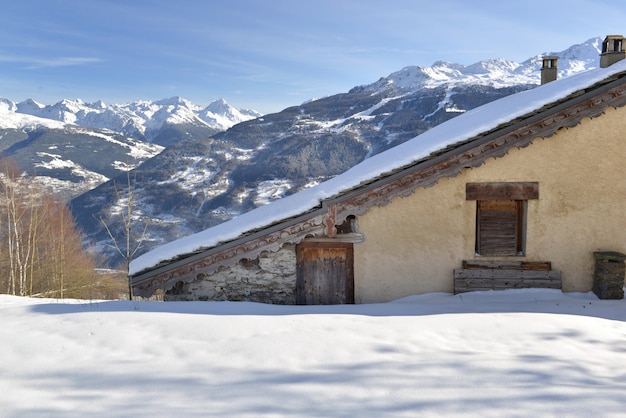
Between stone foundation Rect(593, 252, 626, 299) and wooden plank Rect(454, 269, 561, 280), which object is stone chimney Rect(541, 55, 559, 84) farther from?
wooden plank Rect(454, 269, 561, 280)

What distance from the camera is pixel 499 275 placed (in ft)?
27.0

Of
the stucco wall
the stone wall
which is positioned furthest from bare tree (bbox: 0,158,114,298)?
the stucco wall

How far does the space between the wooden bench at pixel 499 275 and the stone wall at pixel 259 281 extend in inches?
135

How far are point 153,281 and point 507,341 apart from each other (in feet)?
22.1

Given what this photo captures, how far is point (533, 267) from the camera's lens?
8172mm

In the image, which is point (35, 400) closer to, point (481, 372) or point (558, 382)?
point (481, 372)

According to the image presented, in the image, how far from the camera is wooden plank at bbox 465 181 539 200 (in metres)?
8.02

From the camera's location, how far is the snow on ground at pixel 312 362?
3822 mm

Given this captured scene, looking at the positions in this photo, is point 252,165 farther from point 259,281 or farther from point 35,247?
point 259,281

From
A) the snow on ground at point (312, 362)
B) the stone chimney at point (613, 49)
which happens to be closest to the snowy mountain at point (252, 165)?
the snow on ground at point (312, 362)

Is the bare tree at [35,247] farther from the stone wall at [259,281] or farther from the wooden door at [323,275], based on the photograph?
the wooden door at [323,275]

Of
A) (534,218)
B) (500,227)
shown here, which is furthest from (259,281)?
(534,218)

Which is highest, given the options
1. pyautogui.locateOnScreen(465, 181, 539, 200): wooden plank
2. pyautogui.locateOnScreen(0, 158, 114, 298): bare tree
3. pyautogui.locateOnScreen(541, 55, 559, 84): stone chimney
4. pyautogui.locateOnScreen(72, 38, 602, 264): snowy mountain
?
pyautogui.locateOnScreen(72, 38, 602, 264): snowy mountain

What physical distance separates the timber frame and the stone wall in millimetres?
331
